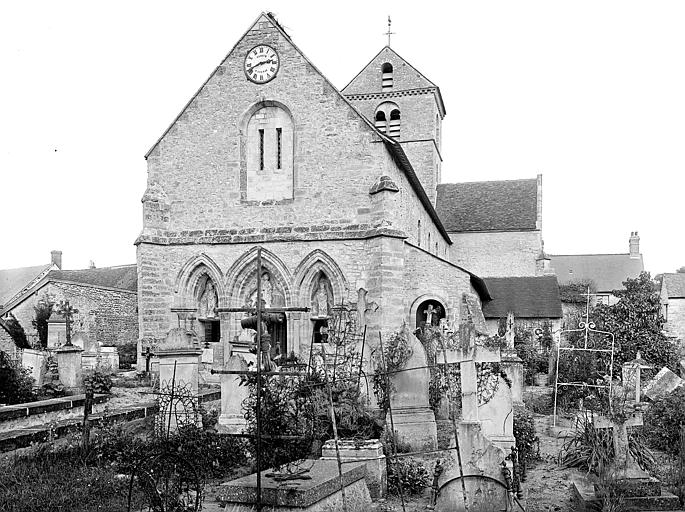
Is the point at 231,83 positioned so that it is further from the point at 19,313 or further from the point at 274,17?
the point at 19,313

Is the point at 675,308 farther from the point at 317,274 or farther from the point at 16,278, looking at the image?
the point at 16,278

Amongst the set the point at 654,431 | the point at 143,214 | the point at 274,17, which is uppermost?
the point at 274,17

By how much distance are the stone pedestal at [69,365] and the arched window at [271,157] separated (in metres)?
6.59

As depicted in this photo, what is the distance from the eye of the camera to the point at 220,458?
10.2 metres

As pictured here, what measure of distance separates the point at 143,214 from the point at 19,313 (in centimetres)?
1611

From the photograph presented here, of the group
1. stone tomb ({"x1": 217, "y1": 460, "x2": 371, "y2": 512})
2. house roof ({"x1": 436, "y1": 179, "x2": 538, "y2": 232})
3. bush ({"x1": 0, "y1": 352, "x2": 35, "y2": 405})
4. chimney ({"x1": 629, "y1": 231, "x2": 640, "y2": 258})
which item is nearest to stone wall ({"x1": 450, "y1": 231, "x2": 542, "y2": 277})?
house roof ({"x1": 436, "y1": 179, "x2": 538, "y2": 232})

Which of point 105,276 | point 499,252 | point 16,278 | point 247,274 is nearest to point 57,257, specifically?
point 16,278

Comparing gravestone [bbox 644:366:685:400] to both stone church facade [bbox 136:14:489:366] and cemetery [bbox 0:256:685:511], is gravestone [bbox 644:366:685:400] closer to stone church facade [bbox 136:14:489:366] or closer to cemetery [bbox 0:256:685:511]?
cemetery [bbox 0:256:685:511]

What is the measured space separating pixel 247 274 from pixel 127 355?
33.7ft

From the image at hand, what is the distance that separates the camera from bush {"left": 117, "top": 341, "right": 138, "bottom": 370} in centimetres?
2629

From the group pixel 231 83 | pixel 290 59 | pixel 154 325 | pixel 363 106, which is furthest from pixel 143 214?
pixel 363 106

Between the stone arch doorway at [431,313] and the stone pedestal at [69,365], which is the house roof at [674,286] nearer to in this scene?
the stone arch doorway at [431,313]

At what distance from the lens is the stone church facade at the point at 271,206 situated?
62.4ft

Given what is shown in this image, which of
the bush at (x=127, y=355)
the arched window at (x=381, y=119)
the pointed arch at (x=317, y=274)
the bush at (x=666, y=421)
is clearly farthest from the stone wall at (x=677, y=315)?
the bush at (x=127, y=355)
